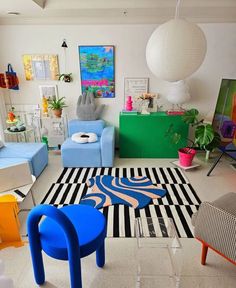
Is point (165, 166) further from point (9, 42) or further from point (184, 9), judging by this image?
point (9, 42)

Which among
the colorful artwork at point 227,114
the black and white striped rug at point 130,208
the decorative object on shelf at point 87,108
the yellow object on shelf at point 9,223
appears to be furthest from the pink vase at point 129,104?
the yellow object on shelf at point 9,223

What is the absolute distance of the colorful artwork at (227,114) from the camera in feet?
10.1

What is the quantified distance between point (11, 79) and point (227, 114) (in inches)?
142

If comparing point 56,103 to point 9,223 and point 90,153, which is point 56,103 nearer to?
point 90,153

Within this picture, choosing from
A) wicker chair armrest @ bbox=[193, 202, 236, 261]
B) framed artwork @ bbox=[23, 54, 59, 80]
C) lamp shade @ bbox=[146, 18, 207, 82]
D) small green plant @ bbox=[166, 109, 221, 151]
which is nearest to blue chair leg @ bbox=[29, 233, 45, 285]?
wicker chair armrest @ bbox=[193, 202, 236, 261]

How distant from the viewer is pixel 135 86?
12.5ft

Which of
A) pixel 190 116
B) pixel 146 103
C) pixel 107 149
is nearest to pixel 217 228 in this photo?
pixel 107 149

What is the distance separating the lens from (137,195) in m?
2.67

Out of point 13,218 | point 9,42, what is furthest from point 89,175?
point 9,42

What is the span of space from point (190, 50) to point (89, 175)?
2368 mm

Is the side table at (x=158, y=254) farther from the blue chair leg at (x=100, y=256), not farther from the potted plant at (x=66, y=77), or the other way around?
the potted plant at (x=66, y=77)

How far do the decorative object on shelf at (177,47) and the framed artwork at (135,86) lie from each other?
2465mm

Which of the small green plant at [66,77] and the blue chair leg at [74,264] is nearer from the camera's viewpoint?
the blue chair leg at [74,264]

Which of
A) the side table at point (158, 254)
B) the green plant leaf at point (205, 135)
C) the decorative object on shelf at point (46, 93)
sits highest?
the decorative object on shelf at point (46, 93)
